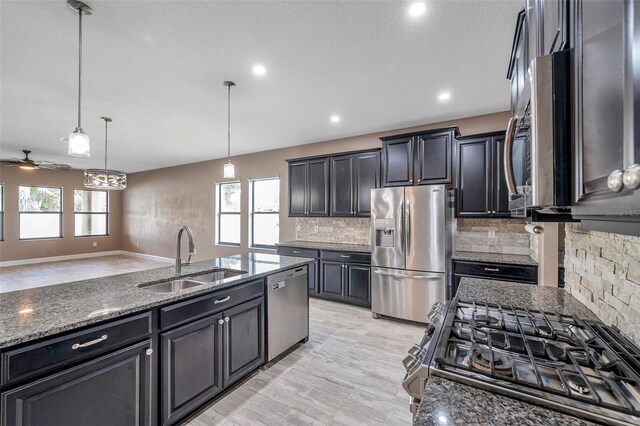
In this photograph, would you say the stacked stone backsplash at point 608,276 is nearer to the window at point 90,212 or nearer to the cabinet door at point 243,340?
the cabinet door at point 243,340

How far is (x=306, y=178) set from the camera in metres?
5.08

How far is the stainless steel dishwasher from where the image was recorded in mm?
2635

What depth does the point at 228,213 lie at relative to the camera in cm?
698

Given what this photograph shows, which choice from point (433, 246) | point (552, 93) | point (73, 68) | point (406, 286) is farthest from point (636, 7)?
point (73, 68)

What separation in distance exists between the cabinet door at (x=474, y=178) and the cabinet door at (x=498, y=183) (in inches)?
2.1

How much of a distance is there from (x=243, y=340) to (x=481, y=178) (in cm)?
331

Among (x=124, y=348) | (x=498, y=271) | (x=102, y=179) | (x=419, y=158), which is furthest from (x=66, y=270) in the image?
(x=498, y=271)

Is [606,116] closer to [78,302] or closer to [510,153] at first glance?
[510,153]

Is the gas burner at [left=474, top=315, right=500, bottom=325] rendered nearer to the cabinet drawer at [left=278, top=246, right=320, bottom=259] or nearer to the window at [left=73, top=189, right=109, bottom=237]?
the cabinet drawer at [left=278, top=246, right=320, bottom=259]

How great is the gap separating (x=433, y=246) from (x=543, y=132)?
3045 mm

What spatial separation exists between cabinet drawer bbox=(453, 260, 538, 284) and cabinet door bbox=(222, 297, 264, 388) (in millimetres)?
2461

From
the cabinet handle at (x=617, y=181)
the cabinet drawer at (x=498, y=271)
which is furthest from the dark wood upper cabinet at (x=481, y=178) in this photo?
the cabinet handle at (x=617, y=181)

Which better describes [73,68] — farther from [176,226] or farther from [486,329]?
[176,226]

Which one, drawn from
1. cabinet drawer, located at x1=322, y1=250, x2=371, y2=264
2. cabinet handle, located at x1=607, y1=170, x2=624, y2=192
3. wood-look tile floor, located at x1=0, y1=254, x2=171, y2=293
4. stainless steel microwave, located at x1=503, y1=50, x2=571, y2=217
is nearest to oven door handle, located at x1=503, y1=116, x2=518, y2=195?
stainless steel microwave, located at x1=503, y1=50, x2=571, y2=217
